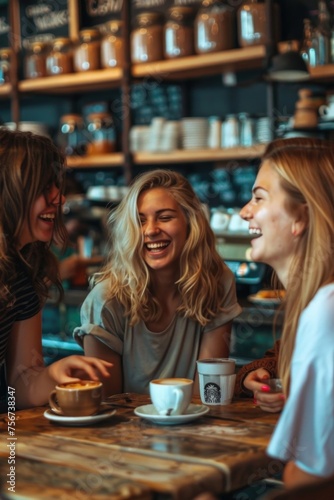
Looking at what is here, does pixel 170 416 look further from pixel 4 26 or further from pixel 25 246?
pixel 4 26

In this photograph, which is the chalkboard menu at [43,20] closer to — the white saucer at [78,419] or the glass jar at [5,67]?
the glass jar at [5,67]

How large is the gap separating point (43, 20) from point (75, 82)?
1044 millimetres

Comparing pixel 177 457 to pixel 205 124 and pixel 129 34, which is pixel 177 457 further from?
pixel 129 34

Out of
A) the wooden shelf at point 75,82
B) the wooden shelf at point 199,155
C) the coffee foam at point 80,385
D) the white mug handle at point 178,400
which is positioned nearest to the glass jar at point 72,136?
the wooden shelf at point 75,82

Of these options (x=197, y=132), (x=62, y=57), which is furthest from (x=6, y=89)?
(x=197, y=132)

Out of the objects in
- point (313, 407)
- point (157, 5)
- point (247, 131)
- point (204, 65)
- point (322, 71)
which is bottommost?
point (313, 407)

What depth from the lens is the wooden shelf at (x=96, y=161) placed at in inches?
213

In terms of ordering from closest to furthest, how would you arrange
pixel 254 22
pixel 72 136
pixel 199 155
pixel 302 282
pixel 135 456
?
1. pixel 135 456
2. pixel 302 282
3. pixel 254 22
4. pixel 199 155
5. pixel 72 136

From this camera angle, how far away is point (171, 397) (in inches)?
75.8

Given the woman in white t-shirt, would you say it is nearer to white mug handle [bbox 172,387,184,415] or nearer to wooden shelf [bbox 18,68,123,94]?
white mug handle [bbox 172,387,184,415]

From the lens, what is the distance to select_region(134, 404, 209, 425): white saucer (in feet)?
6.27

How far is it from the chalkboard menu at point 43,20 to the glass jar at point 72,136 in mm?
742

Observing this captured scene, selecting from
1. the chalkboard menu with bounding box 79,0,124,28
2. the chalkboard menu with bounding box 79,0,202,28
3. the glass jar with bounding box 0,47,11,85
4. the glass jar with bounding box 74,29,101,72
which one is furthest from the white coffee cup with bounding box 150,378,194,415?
the glass jar with bounding box 0,47,11,85

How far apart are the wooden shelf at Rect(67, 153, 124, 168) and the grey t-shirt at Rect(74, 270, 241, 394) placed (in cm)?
284
